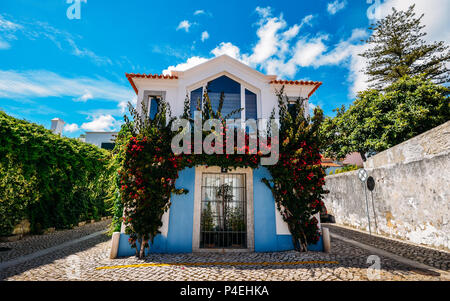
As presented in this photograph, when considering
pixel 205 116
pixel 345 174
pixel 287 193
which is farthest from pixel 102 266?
pixel 345 174

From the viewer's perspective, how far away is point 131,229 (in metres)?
5.91

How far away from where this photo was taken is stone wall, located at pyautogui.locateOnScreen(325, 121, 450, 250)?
671 cm

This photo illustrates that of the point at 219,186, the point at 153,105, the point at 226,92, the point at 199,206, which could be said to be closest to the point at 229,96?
the point at 226,92

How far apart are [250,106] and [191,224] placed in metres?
5.43

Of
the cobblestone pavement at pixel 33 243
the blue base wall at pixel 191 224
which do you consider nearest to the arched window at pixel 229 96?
the blue base wall at pixel 191 224

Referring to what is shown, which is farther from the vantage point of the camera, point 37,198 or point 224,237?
point 37,198

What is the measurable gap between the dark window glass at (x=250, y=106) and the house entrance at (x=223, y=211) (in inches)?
107

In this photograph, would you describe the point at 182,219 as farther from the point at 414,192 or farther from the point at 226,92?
the point at 414,192

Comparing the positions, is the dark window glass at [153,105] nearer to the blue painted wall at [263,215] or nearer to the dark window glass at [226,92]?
the dark window glass at [226,92]

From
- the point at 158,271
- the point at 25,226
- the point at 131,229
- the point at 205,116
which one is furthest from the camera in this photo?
the point at 25,226

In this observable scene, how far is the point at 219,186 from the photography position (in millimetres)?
7508
